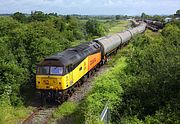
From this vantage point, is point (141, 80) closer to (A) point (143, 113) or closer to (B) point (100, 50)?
(A) point (143, 113)

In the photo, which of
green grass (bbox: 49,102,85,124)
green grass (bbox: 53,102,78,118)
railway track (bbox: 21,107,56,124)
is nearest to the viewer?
green grass (bbox: 49,102,85,124)

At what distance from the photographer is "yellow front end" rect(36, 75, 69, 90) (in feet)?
75.6

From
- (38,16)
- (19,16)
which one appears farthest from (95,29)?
(19,16)

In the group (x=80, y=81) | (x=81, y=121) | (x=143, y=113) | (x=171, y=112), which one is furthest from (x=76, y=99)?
(x=171, y=112)

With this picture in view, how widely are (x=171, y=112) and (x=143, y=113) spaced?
174 cm

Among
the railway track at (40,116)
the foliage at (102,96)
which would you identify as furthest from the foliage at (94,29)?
the foliage at (102,96)

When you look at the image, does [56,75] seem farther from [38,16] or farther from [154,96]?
[38,16]

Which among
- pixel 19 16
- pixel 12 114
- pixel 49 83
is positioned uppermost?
pixel 19 16

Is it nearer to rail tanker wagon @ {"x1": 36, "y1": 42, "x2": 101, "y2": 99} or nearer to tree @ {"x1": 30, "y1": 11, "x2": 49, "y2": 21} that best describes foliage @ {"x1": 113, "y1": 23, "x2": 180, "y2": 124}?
rail tanker wagon @ {"x1": 36, "y1": 42, "x2": 101, "y2": 99}

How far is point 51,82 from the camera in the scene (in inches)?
914

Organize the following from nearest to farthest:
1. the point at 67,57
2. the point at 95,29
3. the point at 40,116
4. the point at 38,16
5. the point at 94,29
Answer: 1. the point at 40,116
2. the point at 67,57
3. the point at 38,16
4. the point at 95,29
5. the point at 94,29

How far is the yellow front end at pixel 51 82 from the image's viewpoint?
75.6ft

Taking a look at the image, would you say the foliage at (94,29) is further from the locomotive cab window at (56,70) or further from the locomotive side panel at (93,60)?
the locomotive cab window at (56,70)

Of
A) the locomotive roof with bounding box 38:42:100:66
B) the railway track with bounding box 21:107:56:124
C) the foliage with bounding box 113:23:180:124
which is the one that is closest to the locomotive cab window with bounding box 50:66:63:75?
the locomotive roof with bounding box 38:42:100:66
